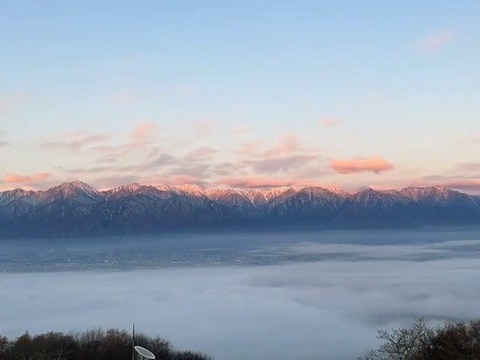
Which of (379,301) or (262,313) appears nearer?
(262,313)

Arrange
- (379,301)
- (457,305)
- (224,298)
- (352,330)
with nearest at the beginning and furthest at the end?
(352,330) < (457,305) < (379,301) < (224,298)

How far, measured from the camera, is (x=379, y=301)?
144625 mm

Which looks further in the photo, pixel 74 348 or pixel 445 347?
pixel 74 348

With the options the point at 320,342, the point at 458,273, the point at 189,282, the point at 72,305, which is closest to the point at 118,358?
the point at 320,342

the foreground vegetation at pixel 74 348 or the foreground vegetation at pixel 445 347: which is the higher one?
the foreground vegetation at pixel 445 347

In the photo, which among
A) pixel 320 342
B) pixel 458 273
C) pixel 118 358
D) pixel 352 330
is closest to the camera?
pixel 118 358

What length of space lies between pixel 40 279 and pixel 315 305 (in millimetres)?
83686

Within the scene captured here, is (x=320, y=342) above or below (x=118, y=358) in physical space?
below

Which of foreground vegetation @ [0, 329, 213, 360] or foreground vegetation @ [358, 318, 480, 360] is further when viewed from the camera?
foreground vegetation @ [0, 329, 213, 360]

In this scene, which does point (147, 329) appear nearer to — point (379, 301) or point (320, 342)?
point (320, 342)

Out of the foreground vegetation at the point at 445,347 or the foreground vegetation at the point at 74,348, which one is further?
the foreground vegetation at the point at 74,348

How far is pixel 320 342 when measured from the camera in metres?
105

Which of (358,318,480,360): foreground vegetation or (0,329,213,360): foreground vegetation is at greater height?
(358,318,480,360): foreground vegetation

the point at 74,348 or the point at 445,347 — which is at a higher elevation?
the point at 445,347
